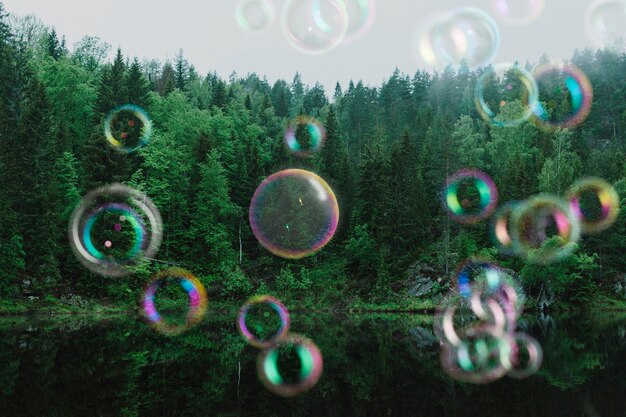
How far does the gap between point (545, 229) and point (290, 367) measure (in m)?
43.7

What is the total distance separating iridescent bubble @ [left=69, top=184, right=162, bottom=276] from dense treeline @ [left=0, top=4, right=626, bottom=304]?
3.82ft

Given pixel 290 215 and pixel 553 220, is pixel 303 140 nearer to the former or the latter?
pixel 290 215

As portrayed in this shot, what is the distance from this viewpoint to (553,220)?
54250mm

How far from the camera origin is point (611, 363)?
17.5m

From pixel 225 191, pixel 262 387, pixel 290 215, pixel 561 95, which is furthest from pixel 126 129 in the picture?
pixel 561 95

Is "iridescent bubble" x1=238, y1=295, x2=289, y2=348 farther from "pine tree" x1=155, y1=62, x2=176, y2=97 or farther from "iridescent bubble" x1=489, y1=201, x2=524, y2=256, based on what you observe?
"pine tree" x1=155, y1=62, x2=176, y2=97

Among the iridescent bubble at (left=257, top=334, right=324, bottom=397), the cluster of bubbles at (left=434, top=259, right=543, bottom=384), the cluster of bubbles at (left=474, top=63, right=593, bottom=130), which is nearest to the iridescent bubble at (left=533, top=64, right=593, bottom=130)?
the cluster of bubbles at (left=474, top=63, right=593, bottom=130)

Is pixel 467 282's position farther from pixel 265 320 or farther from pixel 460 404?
pixel 460 404

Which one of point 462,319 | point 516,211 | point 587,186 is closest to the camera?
point 462,319

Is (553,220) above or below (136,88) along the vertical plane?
below

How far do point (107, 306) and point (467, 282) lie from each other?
106 ft

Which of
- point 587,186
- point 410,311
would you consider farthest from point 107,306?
point 587,186

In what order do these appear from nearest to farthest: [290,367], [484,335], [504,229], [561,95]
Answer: [290,367], [484,335], [504,229], [561,95]

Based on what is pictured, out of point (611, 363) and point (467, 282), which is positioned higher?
point (467, 282)
